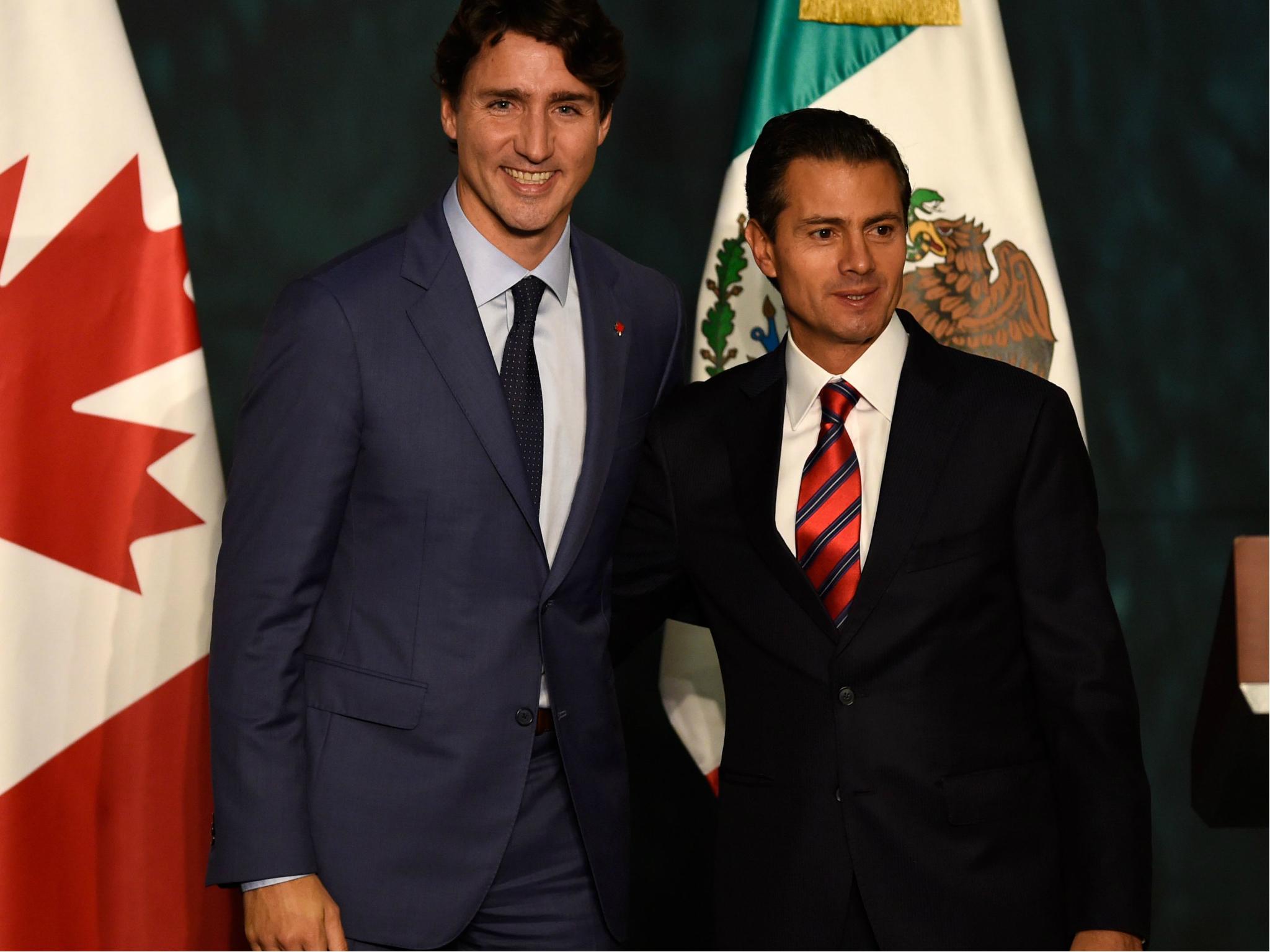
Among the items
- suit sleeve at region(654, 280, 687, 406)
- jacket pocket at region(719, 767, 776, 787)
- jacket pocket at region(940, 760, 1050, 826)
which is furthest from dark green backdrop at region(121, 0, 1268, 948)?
jacket pocket at region(940, 760, 1050, 826)

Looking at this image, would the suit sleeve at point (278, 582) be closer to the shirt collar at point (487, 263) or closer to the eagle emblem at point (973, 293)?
the shirt collar at point (487, 263)

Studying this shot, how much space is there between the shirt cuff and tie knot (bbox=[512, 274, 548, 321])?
2.51ft

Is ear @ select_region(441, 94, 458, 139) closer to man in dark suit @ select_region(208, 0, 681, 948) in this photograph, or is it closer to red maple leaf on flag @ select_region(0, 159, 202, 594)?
man in dark suit @ select_region(208, 0, 681, 948)

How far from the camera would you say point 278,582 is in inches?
69.4

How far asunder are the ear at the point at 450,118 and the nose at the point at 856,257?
0.56m

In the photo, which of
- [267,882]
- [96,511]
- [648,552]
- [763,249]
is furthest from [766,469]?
[96,511]

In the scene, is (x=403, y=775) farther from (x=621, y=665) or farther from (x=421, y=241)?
(x=621, y=665)

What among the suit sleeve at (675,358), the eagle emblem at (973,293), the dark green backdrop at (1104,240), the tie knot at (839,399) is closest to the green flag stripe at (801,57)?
the eagle emblem at (973,293)

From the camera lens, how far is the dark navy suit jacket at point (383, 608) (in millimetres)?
1765

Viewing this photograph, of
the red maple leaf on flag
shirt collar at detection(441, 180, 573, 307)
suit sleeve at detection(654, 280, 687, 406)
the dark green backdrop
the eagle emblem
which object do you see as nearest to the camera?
shirt collar at detection(441, 180, 573, 307)

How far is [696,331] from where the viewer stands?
2.75 metres

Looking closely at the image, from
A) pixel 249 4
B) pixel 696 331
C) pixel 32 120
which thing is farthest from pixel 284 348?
pixel 249 4

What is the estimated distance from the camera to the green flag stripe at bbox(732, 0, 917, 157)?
2.74m

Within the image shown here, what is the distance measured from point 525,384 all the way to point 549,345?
3.3 inches
